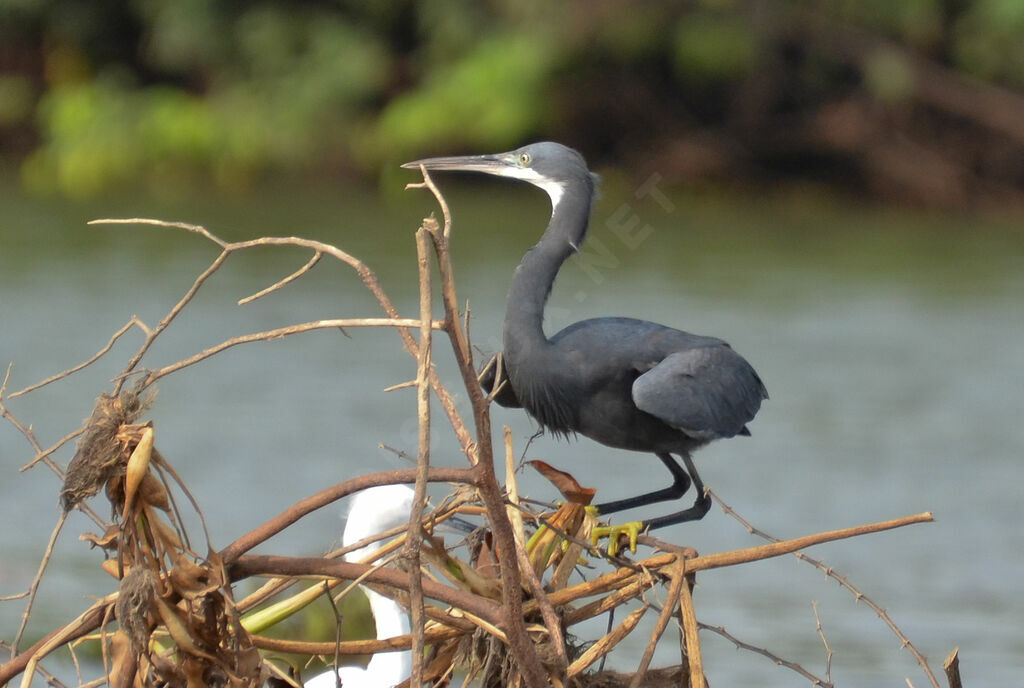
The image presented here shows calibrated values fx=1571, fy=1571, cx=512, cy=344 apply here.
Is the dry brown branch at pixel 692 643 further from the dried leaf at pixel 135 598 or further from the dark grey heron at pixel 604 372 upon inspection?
the dried leaf at pixel 135 598

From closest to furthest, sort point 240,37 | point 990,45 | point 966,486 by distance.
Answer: point 966,486 → point 990,45 → point 240,37

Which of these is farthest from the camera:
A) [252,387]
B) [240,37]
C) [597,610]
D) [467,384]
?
[240,37]

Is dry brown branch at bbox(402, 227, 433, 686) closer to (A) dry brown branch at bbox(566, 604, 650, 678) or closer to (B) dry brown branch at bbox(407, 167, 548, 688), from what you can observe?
(B) dry brown branch at bbox(407, 167, 548, 688)

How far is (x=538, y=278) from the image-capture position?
13.5ft

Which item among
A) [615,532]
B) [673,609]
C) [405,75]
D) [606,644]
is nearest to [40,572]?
[606,644]

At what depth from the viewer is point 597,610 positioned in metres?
3.19

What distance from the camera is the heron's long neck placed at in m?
4.07

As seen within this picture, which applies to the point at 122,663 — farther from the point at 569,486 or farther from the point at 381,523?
the point at 381,523

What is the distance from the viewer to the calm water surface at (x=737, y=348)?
7.49m

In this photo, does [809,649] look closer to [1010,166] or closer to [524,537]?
[524,537]

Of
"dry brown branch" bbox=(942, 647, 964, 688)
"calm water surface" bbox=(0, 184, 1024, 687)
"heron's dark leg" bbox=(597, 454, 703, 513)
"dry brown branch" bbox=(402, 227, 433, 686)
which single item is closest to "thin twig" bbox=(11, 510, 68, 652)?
"dry brown branch" bbox=(402, 227, 433, 686)

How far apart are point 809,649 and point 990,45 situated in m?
11.8

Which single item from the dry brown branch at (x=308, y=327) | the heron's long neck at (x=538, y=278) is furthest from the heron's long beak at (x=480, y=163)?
the dry brown branch at (x=308, y=327)

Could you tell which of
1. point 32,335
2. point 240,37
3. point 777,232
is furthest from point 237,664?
point 240,37
